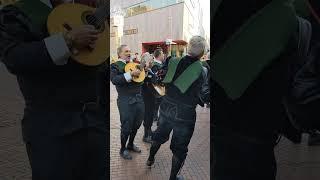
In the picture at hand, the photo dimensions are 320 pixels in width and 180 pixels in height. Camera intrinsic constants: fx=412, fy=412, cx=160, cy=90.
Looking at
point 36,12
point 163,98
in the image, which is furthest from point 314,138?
point 36,12

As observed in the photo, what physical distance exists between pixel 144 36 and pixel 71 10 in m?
0.48

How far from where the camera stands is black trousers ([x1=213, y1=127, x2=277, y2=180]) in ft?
5.82

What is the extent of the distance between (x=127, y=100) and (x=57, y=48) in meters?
0.85

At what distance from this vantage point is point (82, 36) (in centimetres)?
163

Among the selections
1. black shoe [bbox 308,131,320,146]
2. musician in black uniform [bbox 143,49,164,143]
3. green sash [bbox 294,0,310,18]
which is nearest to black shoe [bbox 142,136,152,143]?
musician in black uniform [bbox 143,49,164,143]

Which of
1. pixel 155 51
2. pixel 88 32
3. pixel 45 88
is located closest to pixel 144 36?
pixel 155 51

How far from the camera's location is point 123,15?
188 centimetres

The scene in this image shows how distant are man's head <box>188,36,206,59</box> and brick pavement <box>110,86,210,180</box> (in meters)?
0.30

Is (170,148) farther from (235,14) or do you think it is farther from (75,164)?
(235,14)

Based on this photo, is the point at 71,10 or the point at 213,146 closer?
the point at 71,10

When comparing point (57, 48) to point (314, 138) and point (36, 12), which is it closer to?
point (36, 12)

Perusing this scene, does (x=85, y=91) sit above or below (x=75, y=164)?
above

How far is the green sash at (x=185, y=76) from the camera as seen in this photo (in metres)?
2.28

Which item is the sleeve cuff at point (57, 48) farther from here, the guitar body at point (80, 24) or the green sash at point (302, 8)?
the green sash at point (302, 8)
